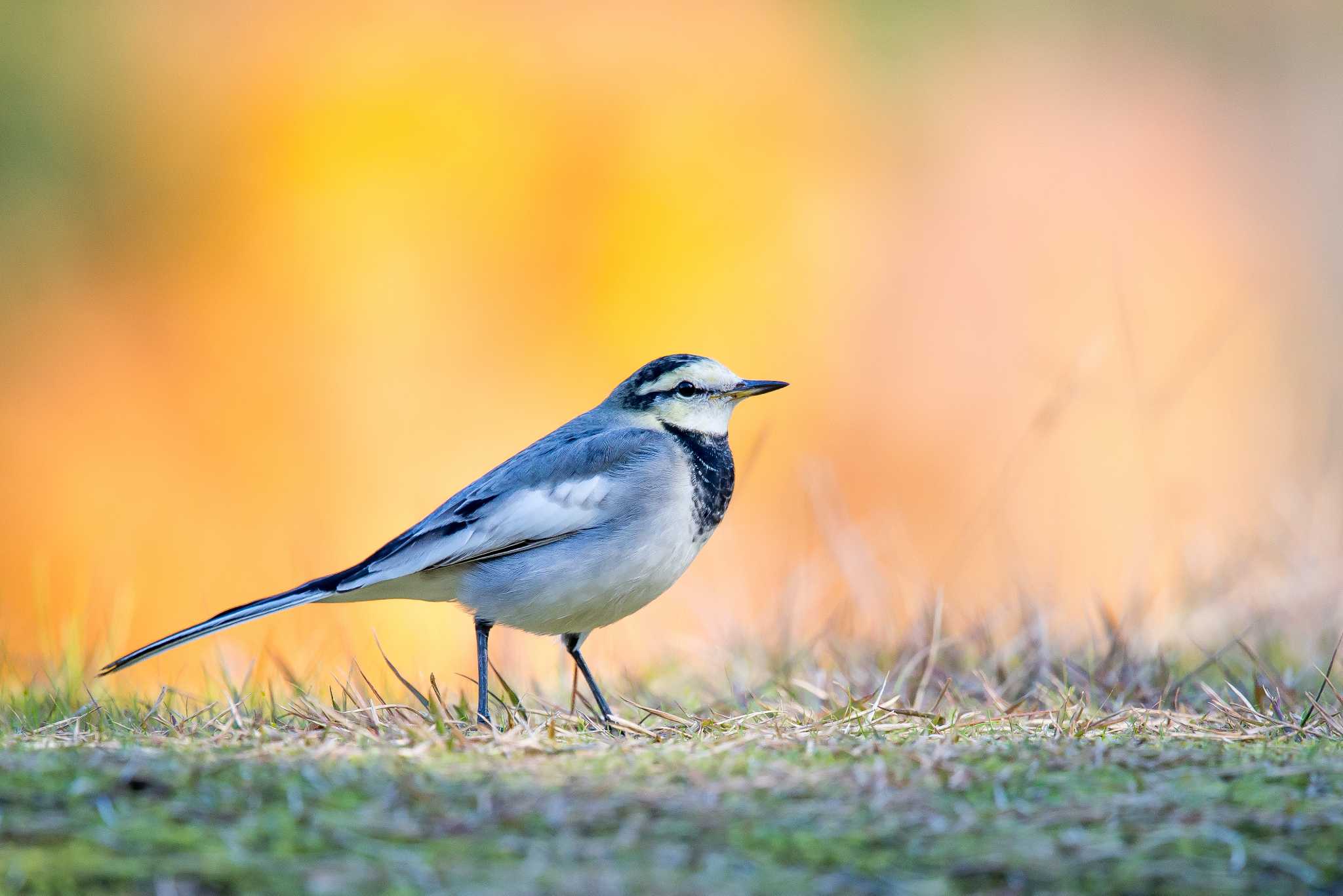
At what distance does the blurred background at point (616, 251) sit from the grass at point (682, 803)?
8.31 m

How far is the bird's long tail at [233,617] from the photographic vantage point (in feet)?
14.8

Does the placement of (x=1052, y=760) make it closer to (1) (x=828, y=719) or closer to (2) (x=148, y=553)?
(1) (x=828, y=719)

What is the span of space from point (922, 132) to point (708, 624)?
11.9 m

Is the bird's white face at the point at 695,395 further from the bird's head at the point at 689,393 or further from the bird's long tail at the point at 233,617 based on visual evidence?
the bird's long tail at the point at 233,617

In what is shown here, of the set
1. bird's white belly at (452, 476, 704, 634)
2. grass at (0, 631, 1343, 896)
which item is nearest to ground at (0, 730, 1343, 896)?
grass at (0, 631, 1343, 896)

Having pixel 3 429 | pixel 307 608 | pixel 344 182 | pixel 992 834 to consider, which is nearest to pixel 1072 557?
pixel 307 608

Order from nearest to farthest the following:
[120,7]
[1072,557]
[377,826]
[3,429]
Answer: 1. [377,826]
2. [1072,557]
3. [3,429]
4. [120,7]

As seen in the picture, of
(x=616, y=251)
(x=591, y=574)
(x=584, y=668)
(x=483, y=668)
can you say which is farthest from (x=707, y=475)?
(x=616, y=251)

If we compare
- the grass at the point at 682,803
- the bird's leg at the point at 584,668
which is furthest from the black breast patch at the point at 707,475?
the grass at the point at 682,803

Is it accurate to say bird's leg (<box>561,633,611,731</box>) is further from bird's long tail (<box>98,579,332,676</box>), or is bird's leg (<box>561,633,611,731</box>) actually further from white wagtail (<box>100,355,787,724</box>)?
bird's long tail (<box>98,579,332,676</box>)

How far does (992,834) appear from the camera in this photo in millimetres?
2600

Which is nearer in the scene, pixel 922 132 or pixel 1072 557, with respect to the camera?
pixel 1072 557

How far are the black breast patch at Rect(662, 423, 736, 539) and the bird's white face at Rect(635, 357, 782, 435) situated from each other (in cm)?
4

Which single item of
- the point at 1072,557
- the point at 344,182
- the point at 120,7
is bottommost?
the point at 1072,557
